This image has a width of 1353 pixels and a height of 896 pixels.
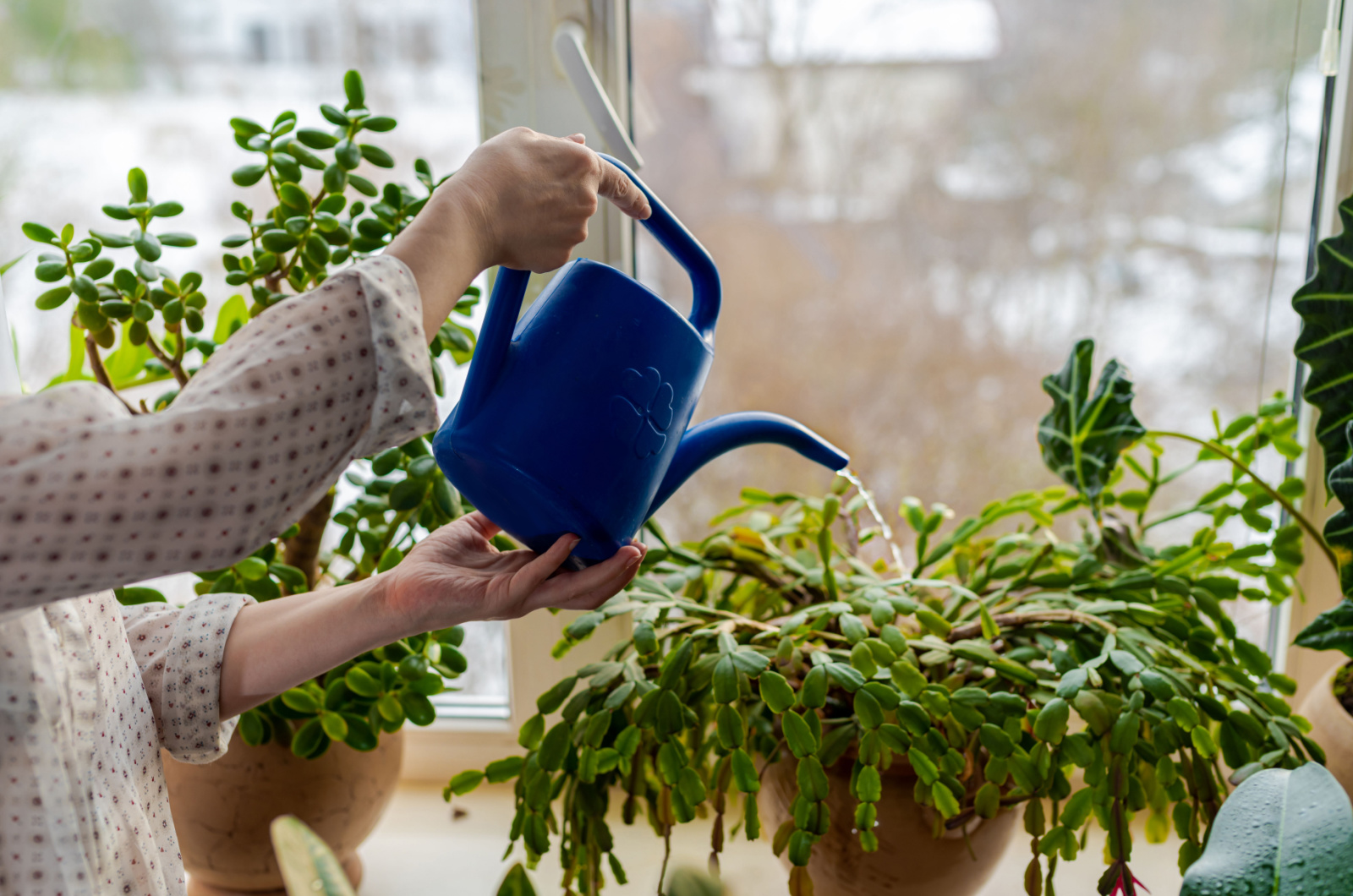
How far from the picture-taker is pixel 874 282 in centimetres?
107

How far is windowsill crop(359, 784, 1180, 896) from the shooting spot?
0.95m

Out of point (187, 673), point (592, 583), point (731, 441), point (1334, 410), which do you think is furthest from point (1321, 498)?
point (187, 673)

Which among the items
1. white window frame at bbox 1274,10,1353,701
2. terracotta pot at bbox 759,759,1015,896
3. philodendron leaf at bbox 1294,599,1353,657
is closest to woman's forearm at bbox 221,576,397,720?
terracotta pot at bbox 759,759,1015,896

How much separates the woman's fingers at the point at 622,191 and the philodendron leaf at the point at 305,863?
358mm

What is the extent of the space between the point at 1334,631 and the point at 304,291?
94 cm

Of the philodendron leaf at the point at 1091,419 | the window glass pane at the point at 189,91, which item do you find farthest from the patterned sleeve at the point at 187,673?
the philodendron leaf at the point at 1091,419

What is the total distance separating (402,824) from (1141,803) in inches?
32.8

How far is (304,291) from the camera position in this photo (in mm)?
785

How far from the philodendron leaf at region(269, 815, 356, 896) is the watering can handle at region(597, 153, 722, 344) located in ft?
1.20

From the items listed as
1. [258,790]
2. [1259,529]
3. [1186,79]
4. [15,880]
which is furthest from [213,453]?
[1186,79]

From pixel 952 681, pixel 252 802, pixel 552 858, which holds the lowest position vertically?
pixel 552 858

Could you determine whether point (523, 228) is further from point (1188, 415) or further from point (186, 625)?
point (1188, 415)

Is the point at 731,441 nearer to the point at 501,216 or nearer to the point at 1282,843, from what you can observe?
the point at 501,216

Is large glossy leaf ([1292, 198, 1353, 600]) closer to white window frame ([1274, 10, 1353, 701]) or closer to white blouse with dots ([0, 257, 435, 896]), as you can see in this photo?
white window frame ([1274, 10, 1353, 701])
